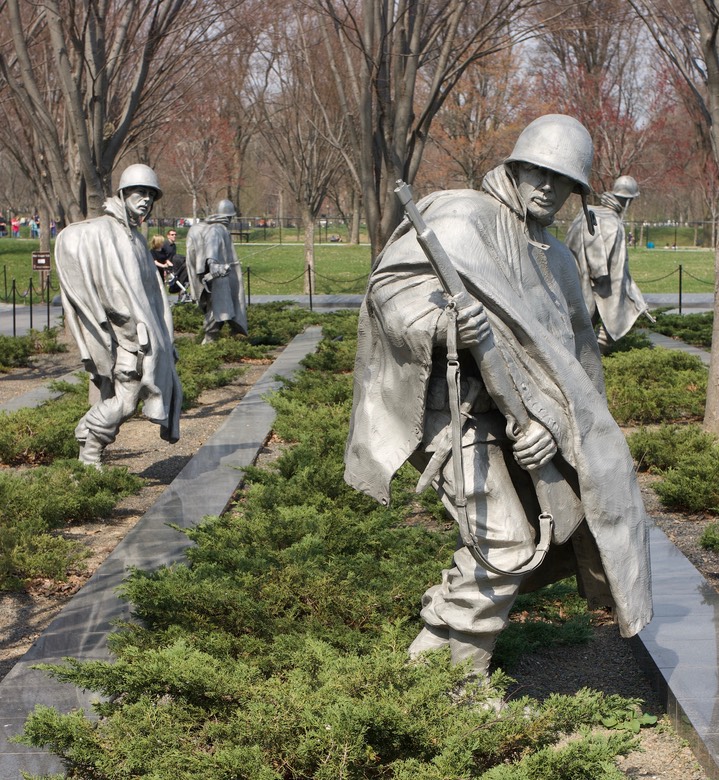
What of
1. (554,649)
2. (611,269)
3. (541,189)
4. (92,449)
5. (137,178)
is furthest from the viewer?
(611,269)

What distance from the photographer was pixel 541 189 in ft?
13.0

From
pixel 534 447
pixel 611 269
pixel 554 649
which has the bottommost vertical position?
pixel 554 649

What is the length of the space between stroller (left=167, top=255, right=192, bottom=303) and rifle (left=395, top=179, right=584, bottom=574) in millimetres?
18871

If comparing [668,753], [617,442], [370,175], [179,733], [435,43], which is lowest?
[668,753]

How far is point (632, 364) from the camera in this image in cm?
1288

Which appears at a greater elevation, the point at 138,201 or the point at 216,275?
the point at 138,201

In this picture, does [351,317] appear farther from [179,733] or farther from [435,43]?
A: [179,733]

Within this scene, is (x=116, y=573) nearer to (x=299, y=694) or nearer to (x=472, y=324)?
(x=299, y=694)

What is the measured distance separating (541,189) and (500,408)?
0.75m

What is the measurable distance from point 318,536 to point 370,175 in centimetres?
907

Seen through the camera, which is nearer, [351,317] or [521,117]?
[351,317]

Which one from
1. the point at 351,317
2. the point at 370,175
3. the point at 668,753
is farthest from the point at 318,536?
the point at 351,317

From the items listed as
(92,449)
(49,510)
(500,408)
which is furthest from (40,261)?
(500,408)

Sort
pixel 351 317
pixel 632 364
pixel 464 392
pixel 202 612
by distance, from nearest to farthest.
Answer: pixel 464 392, pixel 202 612, pixel 632 364, pixel 351 317
